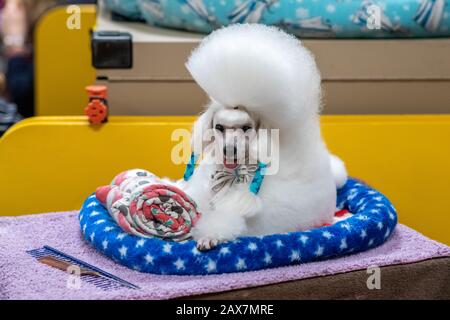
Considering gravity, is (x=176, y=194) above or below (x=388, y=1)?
below

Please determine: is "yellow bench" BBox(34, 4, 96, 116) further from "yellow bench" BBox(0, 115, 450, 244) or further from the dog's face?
the dog's face

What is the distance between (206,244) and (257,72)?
10.1 inches

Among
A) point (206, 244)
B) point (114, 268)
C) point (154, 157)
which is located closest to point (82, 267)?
point (114, 268)

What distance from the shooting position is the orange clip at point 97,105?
154 centimetres

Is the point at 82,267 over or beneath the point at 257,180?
beneath

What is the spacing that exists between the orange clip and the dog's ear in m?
0.38

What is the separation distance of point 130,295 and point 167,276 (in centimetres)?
9

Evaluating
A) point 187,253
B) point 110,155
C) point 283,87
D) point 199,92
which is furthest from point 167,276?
point 199,92

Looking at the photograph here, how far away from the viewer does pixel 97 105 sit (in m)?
1.54

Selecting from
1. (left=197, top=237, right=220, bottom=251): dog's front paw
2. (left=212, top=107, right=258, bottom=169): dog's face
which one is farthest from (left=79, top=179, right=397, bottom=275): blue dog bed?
(left=212, top=107, right=258, bottom=169): dog's face

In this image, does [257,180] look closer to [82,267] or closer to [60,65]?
[82,267]

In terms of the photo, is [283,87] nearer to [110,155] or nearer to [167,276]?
[167,276]

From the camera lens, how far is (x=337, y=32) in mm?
1706

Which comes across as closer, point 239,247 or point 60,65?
point 239,247
